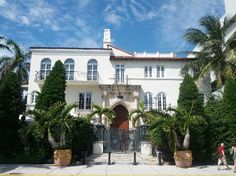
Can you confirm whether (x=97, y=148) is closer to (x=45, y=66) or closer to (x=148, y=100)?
(x=148, y=100)

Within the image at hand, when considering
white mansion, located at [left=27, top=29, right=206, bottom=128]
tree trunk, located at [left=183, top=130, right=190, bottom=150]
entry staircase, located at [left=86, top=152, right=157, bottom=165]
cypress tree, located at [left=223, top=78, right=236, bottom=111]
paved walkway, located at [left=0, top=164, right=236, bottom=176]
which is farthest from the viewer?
white mansion, located at [left=27, top=29, right=206, bottom=128]

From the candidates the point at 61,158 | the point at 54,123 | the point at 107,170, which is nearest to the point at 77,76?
the point at 54,123

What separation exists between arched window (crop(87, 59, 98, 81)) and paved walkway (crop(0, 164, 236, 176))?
16.2 metres

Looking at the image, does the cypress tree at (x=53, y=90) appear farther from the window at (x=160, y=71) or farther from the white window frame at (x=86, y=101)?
the window at (x=160, y=71)

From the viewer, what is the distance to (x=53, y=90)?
1964 centimetres

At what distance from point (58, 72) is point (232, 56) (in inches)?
643

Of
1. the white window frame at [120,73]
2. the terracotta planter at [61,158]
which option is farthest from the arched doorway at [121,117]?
the terracotta planter at [61,158]

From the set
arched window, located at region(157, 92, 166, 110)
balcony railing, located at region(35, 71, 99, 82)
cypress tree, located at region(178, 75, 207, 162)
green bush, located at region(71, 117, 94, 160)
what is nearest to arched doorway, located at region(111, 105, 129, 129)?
arched window, located at region(157, 92, 166, 110)

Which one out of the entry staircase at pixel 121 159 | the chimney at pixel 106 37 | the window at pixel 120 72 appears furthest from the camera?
the chimney at pixel 106 37

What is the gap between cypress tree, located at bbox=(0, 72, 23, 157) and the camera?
18.1 meters

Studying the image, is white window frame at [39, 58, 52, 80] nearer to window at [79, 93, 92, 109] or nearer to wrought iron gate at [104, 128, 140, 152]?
window at [79, 93, 92, 109]

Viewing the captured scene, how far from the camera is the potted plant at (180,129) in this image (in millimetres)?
16719

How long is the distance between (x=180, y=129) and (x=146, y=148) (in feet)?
19.9

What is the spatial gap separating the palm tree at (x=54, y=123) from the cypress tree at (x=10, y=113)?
221 centimetres
